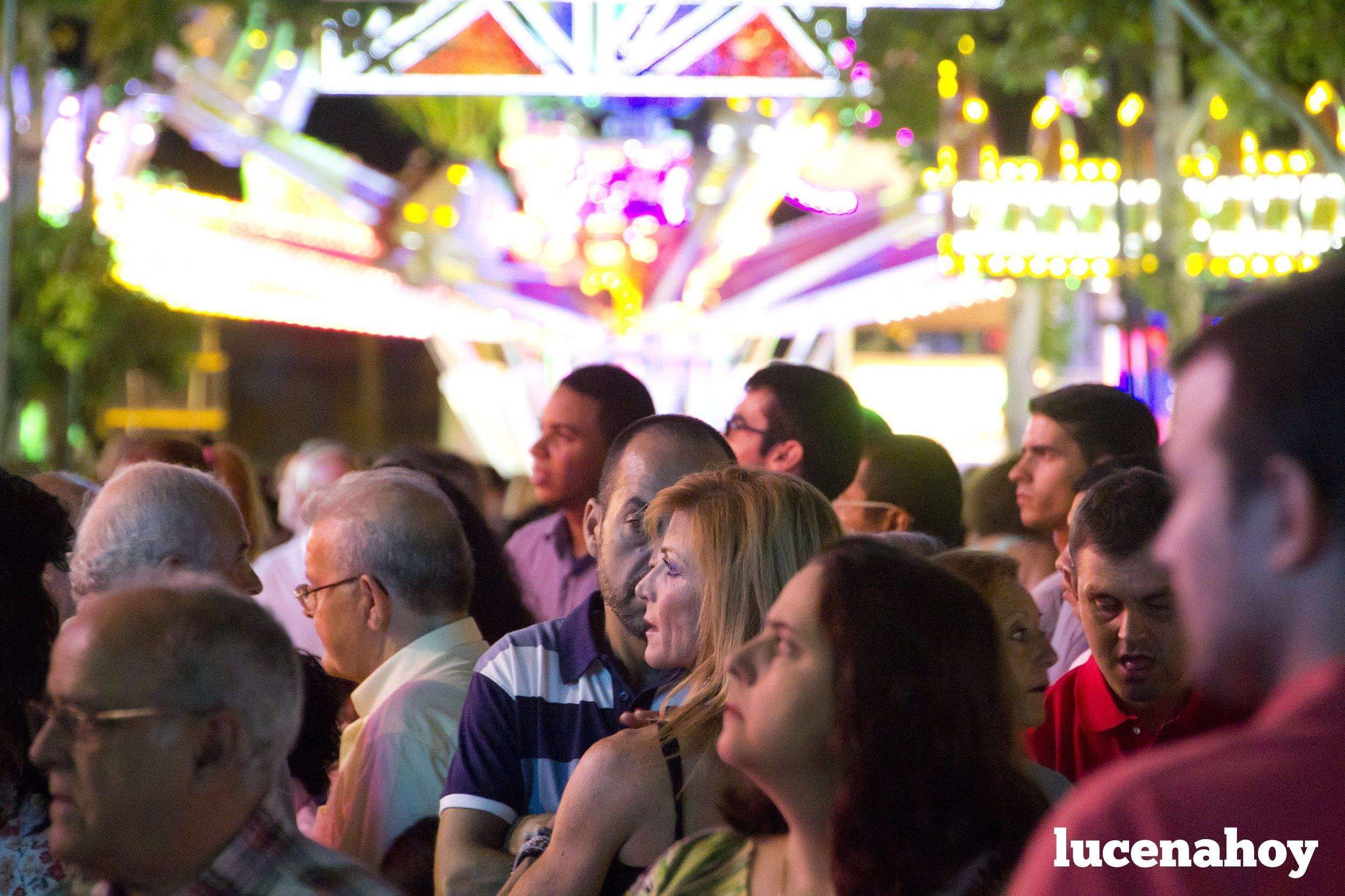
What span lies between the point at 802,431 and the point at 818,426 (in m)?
0.06

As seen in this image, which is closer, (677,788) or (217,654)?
(217,654)

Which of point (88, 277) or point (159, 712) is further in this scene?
point (88, 277)

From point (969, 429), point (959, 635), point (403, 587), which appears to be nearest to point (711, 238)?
point (969, 429)

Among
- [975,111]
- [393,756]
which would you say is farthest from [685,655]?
[975,111]

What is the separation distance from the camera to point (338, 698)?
425 centimetres

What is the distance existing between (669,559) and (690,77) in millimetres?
7699

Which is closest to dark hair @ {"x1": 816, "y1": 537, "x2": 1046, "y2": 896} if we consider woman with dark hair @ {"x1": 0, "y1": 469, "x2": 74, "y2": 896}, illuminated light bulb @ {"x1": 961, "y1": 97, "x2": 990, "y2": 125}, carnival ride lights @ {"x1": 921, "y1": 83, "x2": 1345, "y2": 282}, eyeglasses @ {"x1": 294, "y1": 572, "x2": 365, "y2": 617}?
woman with dark hair @ {"x1": 0, "y1": 469, "x2": 74, "y2": 896}

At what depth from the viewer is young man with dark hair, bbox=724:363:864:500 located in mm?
5609

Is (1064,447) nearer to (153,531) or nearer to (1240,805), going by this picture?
(153,531)

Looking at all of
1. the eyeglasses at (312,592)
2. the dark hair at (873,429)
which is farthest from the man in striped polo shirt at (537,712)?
the dark hair at (873,429)

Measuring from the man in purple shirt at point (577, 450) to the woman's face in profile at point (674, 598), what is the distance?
7.28ft

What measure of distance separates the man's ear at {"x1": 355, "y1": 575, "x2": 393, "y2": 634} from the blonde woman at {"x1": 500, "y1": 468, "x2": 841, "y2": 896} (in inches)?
37.7

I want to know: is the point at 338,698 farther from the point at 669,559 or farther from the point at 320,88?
the point at 320,88

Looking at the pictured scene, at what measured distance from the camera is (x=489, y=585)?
5336mm
